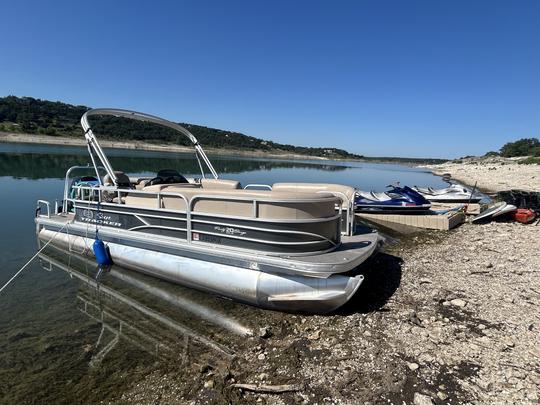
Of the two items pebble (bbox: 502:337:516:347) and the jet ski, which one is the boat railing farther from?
the jet ski

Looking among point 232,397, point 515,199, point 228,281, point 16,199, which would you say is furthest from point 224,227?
point 16,199

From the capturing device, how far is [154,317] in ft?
19.6

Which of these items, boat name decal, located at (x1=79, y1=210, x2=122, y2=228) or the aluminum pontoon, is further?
boat name decal, located at (x1=79, y1=210, x2=122, y2=228)

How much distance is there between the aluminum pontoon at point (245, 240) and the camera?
554cm

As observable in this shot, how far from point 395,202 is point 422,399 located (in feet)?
37.9

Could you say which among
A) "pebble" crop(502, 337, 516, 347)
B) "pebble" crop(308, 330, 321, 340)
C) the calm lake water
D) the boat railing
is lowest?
the calm lake water

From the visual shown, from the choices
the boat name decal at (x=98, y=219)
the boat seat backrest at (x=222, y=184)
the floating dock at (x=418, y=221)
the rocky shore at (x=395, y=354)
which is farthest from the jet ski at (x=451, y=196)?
the boat name decal at (x=98, y=219)

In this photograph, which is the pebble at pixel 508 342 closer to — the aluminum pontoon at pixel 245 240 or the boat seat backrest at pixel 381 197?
the aluminum pontoon at pixel 245 240

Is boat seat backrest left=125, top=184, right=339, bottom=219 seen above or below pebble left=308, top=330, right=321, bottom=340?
above

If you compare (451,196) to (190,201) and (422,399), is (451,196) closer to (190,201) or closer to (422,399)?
(190,201)

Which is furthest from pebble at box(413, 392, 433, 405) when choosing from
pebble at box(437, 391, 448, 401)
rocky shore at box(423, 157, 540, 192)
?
rocky shore at box(423, 157, 540, 192)

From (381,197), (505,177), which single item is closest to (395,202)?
(381,197)

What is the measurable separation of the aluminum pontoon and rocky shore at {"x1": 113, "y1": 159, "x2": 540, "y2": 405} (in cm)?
64

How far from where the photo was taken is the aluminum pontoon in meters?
5.54
